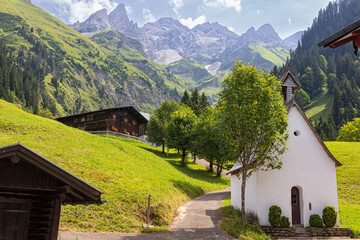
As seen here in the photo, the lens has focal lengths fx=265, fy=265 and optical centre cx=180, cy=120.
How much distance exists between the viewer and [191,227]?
21.9 metres

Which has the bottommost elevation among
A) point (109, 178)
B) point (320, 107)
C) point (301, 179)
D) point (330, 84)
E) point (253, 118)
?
point (109, 178)

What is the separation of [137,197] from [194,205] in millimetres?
8669

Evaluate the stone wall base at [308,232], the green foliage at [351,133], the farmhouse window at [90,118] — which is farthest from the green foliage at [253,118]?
the green foliage at [351,133]

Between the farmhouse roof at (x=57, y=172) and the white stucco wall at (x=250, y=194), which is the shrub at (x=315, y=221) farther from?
the farmhouse roof at (x=57, y=172)

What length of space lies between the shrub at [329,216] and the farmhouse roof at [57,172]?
20122 mm

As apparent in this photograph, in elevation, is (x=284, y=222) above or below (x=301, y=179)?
below

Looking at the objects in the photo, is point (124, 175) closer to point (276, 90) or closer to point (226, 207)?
point (226, 207)

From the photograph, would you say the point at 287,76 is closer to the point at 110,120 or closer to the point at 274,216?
the point at 274,216

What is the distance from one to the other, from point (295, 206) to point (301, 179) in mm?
2436

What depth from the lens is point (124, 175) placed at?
2784cm

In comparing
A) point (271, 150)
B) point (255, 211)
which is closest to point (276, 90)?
point (271, 150)

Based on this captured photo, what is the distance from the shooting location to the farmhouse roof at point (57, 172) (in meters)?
8.59

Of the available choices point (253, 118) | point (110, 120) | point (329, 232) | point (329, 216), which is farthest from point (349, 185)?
point (110, 120)

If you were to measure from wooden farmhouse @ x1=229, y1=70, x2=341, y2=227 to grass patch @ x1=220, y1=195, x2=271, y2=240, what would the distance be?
1.43m
